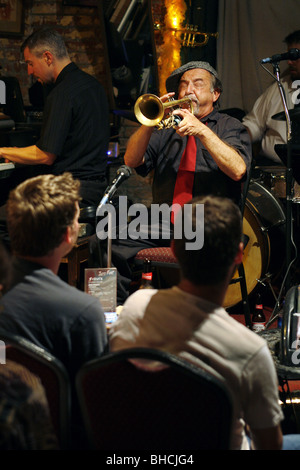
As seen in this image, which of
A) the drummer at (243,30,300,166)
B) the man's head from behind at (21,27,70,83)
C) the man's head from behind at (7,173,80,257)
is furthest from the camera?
the drummer at (243,30,300,166)

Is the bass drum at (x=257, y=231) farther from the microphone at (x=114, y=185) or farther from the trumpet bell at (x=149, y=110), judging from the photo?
the microphone at (x=114, y=185)

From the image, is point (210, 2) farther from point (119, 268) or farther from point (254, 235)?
point (119, 268)

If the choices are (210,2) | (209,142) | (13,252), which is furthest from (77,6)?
(13,252)

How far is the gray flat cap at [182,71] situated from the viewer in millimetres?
3361

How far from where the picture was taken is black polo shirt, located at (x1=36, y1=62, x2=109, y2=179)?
3.69 m

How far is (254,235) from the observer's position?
402 centimetres

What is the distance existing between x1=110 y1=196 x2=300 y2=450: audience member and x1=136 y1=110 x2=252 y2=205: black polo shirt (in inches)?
75.0

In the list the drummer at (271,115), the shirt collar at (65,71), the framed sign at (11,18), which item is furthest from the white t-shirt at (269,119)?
the framed sign at (11,18)

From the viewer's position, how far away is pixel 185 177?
3.34 meters

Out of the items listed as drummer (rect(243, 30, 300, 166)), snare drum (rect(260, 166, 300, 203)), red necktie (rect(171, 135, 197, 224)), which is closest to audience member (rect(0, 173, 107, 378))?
red necktie (rect(171, 135, 197, 224))

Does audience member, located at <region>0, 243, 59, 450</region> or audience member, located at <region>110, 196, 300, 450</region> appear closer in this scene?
audience member, located at <region>0, 243, 59, 450</region>

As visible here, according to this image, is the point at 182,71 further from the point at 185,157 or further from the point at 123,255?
the point at 123,255

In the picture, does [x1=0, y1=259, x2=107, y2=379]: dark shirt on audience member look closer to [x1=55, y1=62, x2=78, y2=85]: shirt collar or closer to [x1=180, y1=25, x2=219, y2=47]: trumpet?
[x1=55, y1=62, x2=78, y2=85]: shirt collar
